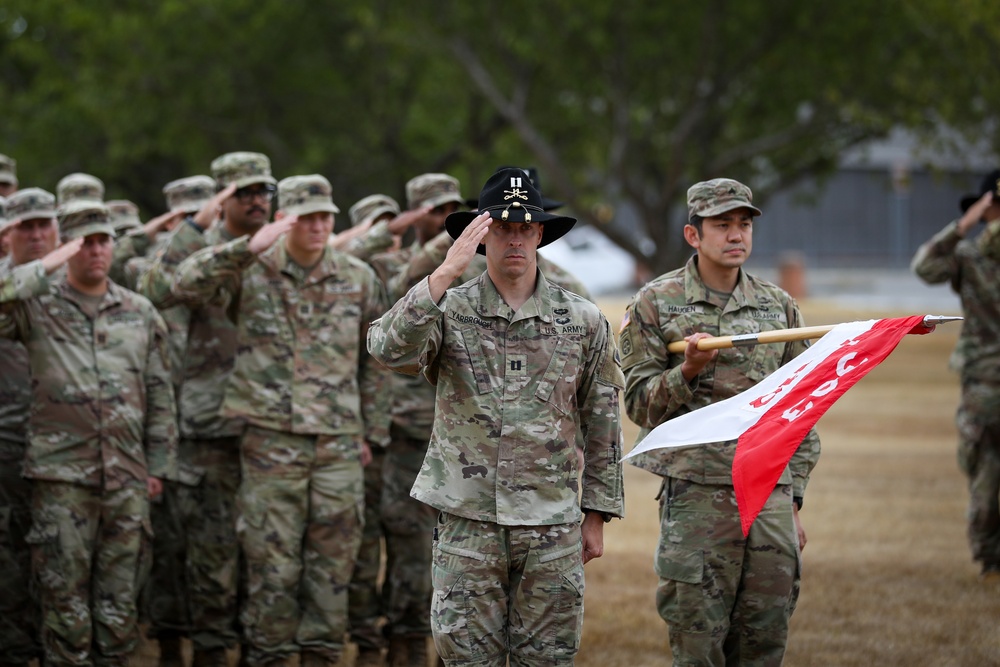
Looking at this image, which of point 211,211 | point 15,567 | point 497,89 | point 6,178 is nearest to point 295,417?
point 211,211

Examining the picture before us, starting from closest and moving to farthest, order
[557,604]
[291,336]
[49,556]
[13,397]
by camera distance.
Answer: [557,604], [49,556], [291,336], [13,397]

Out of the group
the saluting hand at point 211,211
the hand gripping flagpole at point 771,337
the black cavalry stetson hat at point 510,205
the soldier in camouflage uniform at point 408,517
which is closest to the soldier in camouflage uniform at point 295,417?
the saluting hand at point 211,211

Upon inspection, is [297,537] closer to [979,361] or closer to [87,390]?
[87,390]

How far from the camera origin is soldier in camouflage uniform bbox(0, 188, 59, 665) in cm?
830

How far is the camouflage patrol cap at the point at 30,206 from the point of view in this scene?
840 centimetres

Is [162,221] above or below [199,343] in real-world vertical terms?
above

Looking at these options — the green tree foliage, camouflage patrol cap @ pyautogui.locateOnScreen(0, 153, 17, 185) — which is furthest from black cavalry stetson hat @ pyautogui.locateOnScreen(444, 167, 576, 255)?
the green tree foliage

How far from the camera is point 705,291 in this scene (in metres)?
6.71

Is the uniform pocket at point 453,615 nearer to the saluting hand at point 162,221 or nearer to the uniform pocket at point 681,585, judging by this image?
the uniform pocket at point 681,585

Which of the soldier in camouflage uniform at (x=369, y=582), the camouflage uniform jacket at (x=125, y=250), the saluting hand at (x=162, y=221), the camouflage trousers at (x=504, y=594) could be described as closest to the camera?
the camouflage trousers at (x=504, y=594)

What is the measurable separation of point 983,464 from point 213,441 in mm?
5489

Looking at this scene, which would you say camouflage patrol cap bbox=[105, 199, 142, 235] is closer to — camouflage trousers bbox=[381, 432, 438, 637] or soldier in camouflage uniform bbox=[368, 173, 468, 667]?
soldier in camouflage uniform bbox=[368, 173, 468, 667]

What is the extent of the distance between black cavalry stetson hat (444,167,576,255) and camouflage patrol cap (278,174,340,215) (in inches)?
85.3

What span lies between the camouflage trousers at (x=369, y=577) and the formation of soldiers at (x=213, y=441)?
1cm
